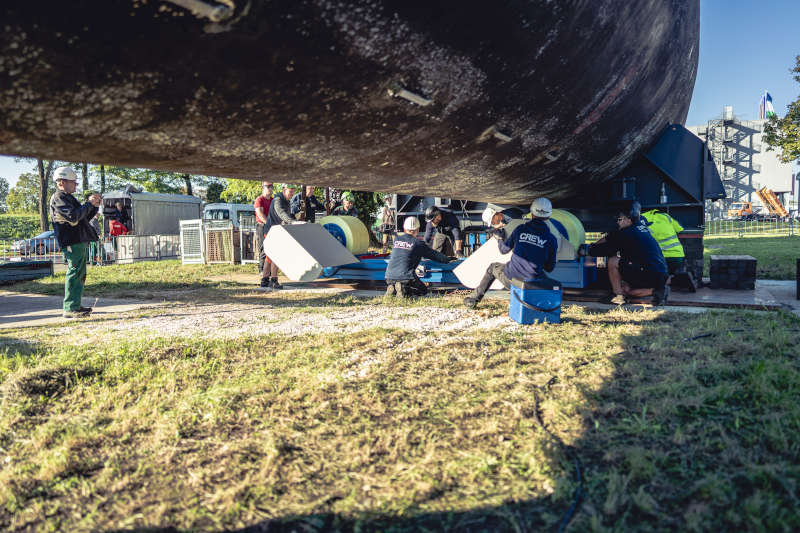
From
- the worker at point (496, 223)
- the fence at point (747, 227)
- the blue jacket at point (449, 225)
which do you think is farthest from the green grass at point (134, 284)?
the fence at point (747, 227)

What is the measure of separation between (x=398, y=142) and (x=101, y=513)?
2085mm

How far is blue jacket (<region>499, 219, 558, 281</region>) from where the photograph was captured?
181 inches

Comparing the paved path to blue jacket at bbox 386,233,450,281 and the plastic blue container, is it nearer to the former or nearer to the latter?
blue jacket at bbox 386,233,450,281

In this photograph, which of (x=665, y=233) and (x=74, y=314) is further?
(x=665, y=233)

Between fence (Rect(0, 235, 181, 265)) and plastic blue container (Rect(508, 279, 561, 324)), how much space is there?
1295 centimetres

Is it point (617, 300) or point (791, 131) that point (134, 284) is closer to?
point (617, 300)

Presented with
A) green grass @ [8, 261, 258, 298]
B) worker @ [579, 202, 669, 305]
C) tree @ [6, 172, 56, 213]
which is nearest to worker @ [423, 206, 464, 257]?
worker @ [579, 202, 669, 305]

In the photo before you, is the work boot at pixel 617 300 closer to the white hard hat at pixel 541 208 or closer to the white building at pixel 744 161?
the white hard hat at pixel 541 208

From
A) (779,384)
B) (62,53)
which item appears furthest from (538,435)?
(62,53)

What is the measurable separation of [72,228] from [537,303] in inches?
188

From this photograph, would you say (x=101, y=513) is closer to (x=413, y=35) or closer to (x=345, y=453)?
(x=345, y=453)

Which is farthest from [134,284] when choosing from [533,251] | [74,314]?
[533,251]

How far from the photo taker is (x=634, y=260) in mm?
5531

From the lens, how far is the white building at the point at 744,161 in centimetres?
4541
